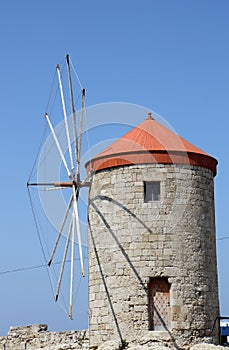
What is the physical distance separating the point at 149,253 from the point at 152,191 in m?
1.60

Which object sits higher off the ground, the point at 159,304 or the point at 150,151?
the point at 150,151

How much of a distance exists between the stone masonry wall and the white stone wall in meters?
1.41

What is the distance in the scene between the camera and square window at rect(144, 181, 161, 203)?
2255 cm

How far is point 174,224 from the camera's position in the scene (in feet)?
73.3

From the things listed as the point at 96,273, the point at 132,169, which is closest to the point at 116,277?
the point at 96,273

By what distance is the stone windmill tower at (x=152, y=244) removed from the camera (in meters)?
22.1

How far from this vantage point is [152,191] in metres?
22.6

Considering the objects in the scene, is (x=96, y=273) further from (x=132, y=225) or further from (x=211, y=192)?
(x=211, y=192)

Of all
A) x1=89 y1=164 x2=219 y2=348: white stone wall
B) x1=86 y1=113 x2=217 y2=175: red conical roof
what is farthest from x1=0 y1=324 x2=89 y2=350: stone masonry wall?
x1=86 y1=113 x2=217 y2=175: red conical roof

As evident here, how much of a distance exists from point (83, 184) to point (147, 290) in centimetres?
352

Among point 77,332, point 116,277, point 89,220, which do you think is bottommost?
point 77,332

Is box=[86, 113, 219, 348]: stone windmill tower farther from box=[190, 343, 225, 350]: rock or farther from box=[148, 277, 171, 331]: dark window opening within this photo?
box=[190, 343, 225, 350]: rock

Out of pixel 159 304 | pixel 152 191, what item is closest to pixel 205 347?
pixel 159 304

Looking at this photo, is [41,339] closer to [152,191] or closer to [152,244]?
[152,244]
